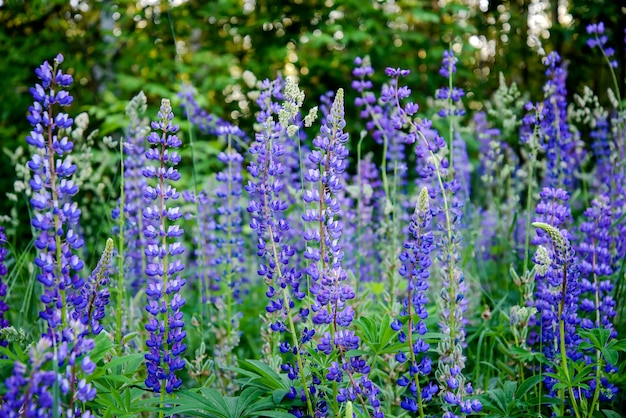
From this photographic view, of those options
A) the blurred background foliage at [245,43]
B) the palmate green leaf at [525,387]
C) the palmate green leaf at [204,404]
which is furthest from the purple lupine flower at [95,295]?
the blurred background foliage at [245,43]

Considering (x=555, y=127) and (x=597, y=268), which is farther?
(x=555, y=127)

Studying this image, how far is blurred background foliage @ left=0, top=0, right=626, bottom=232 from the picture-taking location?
283 inches

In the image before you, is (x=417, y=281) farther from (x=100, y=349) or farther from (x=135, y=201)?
(x=135, y=201)

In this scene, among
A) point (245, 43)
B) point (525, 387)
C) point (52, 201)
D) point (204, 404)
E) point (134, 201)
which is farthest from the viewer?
point (245, 43)

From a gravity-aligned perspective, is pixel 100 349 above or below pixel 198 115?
below

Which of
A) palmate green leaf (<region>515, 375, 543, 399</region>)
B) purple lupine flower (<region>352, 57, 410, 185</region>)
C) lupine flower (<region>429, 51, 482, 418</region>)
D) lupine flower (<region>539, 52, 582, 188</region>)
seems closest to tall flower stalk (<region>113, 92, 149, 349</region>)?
purple lupine flower (<region>352, 57, 410, 185</region>)

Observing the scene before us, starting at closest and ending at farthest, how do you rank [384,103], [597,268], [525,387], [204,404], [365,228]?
[204,404], [525,387], [597,268], [384,103], [365,228]

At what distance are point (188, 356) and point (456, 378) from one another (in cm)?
205

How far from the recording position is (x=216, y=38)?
27.0 feet

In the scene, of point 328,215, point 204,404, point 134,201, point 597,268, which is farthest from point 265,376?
point 134,201

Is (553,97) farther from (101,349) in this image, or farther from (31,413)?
(31,413)

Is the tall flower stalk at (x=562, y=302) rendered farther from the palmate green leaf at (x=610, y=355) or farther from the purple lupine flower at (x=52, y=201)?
the purple lupine flower at (x=52, y=201)

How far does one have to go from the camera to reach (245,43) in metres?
9.26

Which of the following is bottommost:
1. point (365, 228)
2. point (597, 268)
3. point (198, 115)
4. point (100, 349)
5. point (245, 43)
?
point (100, 349)
